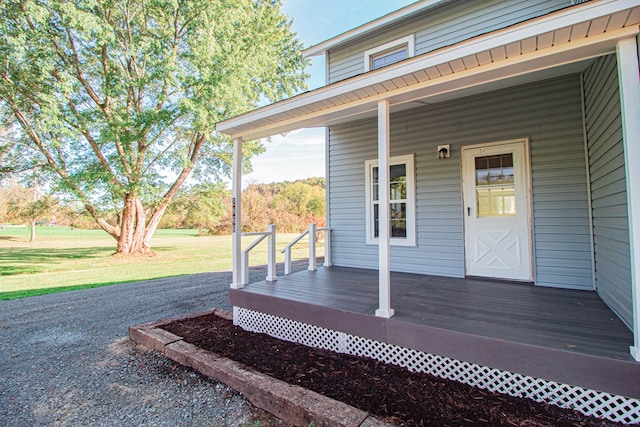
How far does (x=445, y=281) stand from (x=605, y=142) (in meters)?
2.40

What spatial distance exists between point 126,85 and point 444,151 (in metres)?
12.5

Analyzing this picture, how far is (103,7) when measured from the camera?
10586mm

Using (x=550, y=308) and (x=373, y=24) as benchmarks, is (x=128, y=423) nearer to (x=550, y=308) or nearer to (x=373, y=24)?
(x=550, y=308)

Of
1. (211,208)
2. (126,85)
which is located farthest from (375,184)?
(126,85)

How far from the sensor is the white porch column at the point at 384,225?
283cm

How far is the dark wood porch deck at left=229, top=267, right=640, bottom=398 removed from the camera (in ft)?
6.58

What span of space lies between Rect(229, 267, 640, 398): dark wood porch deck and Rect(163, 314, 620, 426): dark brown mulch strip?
25 cm

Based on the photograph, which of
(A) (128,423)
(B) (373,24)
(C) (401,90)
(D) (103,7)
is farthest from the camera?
(D) (103,7)

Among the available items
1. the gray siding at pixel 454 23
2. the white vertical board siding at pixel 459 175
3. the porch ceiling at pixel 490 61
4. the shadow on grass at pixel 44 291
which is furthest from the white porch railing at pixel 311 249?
the shadow on grass at pixel 44 291

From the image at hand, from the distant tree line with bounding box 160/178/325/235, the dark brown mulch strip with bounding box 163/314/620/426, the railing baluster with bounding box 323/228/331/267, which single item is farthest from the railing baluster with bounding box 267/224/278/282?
the distant tree line with bounding box 160/178/325/235

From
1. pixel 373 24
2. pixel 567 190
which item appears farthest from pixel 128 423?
pixel 373 24

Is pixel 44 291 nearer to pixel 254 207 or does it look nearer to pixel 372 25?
pixel 372 25

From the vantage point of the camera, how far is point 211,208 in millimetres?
14430

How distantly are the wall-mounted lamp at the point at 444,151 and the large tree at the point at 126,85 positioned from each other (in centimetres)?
947
